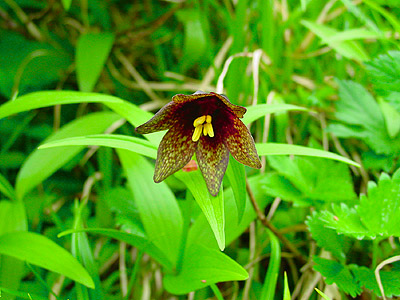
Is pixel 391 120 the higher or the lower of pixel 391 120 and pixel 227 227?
the higher

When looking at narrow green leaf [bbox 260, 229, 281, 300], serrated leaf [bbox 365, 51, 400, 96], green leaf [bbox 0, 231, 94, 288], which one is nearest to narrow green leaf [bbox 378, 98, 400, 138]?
serrated leaf [bbox 365, 51, 400, 96]

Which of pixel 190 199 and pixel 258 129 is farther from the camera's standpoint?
pixel 258 129

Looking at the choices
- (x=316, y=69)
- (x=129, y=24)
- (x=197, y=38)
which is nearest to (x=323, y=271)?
(x=316, y=69)

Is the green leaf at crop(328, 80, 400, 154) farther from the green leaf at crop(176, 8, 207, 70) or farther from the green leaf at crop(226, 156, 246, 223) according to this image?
the green leaf at crop(176, 8, 207, 70)

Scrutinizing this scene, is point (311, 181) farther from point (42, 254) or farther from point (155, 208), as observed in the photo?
point (42, 254)

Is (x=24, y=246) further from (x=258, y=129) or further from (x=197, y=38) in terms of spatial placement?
(x=197, y=38)

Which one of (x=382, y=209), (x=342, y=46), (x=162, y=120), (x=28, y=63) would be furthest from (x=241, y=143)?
(x=28, y=63)
